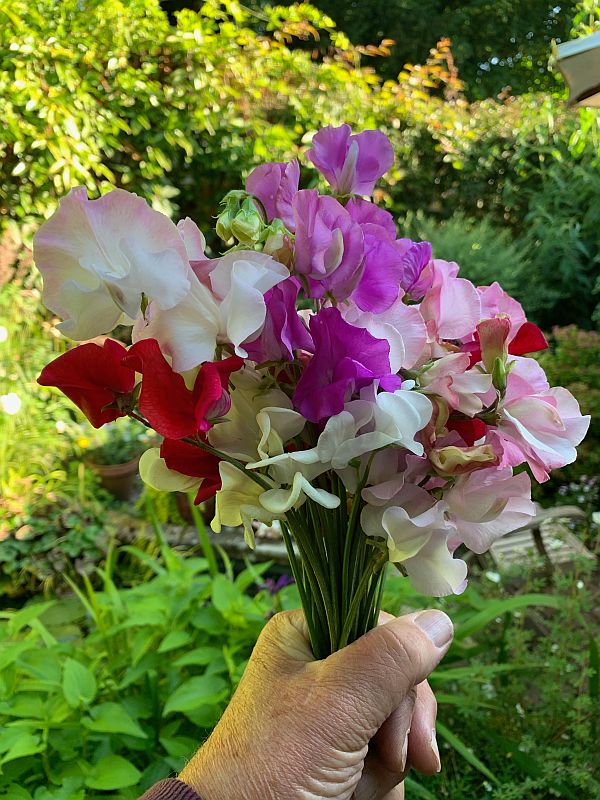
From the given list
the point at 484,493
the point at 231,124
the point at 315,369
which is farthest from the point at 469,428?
the point at 231,124

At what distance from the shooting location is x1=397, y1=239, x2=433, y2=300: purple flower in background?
658 mm

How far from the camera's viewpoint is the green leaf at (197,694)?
3.87 feet

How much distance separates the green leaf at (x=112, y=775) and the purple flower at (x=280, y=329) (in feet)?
2.79

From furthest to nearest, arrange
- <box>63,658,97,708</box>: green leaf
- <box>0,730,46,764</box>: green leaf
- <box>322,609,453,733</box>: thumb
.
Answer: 1. <box>63,658,97,708</box>: green leaf
2. <box>0,730,46,764</box>: green leaf
3. <box>322,609,453,733</box>: thumb

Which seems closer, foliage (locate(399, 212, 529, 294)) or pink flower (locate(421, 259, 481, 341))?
pink flower (locate(421, 259, 481, 341))

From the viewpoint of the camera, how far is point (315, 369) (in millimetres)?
582

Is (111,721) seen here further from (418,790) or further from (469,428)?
(469,428)

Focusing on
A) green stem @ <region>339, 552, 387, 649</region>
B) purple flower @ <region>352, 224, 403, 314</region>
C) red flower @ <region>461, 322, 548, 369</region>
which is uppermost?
purple flower @ <region>352, 224, 403, 314</region>

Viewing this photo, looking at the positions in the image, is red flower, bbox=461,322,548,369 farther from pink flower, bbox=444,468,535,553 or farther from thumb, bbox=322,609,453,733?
thumb, bbox=322,609,453,733

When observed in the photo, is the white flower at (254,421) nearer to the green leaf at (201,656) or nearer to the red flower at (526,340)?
the red flower at (526,340)

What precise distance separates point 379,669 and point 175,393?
1.29 ft

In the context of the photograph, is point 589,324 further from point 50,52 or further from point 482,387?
point 482,387

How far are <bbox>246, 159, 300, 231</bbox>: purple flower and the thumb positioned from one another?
46 cm

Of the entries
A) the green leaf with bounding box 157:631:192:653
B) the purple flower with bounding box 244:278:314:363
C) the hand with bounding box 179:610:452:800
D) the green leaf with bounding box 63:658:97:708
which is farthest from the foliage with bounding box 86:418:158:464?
the purple flower with bounding box 244:278:314:363
